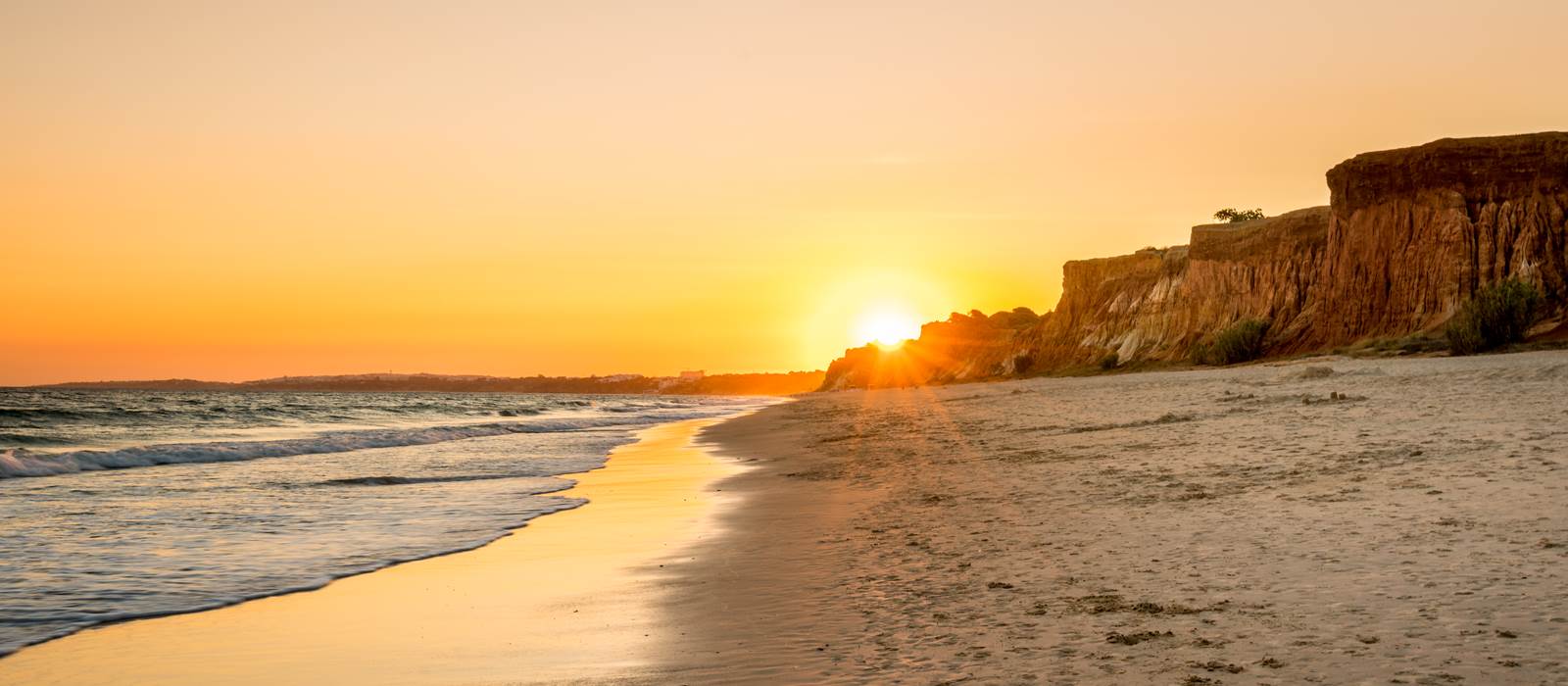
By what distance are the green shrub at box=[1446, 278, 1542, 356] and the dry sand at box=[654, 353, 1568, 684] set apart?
22.4 meters

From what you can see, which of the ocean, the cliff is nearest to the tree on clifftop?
the cliff

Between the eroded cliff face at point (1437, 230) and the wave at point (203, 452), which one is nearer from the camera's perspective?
the wave at point (203, 452)

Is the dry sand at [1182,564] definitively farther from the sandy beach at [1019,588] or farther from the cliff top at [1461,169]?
the cliff top at [1461,169]

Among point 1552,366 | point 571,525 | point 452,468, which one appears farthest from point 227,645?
point 1552,366

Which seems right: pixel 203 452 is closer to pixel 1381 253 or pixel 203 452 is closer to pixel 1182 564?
pixel 1182 564

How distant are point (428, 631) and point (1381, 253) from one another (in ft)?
184

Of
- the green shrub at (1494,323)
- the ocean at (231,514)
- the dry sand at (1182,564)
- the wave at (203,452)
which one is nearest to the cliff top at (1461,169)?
the green shrub at (1494,323)

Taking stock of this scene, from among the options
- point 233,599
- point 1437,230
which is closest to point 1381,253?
point 1437,230

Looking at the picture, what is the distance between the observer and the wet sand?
21.0ft

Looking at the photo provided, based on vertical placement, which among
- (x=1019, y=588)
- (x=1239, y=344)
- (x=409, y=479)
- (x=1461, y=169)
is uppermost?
(x=1461, y=169)

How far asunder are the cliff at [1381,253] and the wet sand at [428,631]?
45.6m

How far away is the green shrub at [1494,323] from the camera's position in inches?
1428

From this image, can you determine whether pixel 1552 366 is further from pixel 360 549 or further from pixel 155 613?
pixel 155 613

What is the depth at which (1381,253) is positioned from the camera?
51906mm
